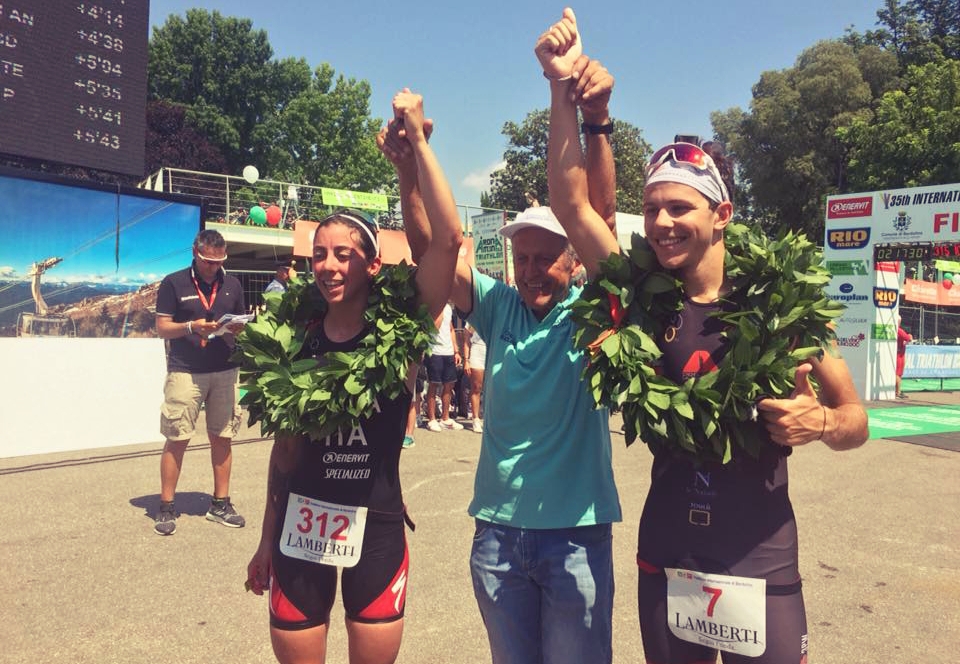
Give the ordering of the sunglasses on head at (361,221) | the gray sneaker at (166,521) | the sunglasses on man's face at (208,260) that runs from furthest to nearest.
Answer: the sunglasses on man's face at (208,260) < the gray sneaker at (166,521) < the sunglasses on head at (361,221)

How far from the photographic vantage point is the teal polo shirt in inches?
84.3

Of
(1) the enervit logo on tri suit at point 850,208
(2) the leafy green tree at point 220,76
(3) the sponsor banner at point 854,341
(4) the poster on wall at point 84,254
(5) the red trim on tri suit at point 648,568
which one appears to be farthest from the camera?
(2) the leafy green tree at point 220,76

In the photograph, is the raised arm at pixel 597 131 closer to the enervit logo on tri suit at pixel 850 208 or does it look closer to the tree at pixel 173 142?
the enervit logo on tri suit at pixel 850 208

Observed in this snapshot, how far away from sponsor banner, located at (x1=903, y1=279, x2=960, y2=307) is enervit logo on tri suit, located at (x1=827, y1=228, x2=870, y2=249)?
325 inches

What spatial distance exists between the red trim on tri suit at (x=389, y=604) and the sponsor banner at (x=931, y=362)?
18.0m

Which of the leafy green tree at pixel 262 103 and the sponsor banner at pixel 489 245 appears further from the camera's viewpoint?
the leafy green tree at pixel 262 103

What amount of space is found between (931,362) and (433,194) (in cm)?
1914

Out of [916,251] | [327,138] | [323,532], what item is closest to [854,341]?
[916,251]

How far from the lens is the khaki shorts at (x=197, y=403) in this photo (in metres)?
5.26

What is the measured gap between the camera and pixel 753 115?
104ft

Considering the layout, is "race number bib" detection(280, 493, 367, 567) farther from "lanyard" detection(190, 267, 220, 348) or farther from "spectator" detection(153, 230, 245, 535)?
"lanyard" detection(190, 267, 220, 348)

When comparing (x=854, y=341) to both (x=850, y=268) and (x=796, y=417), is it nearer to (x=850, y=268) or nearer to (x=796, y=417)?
(x=850, y=268)

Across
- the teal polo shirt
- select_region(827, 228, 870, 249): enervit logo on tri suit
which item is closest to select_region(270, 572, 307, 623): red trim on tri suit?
the teal polo shirt

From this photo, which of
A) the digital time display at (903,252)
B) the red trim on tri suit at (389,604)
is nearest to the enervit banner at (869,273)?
the digital time display at (903,252)
